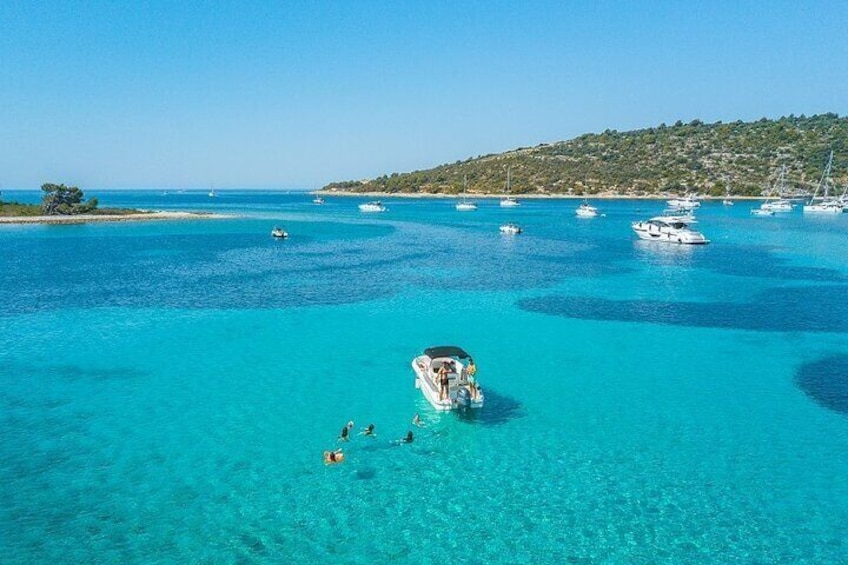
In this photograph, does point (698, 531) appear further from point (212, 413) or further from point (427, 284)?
point (427, 284)

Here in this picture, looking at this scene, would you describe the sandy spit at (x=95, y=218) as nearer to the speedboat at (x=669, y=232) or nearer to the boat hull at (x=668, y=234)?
the boat hull at (x=668, y=234)

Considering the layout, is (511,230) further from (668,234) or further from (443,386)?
(443,386)

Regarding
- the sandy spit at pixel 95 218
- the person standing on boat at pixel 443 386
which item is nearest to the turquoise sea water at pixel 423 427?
the person standing on boat at pixel 443 386

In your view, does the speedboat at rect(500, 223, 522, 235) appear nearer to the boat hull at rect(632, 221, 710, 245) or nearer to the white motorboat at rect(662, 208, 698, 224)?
the boat hull at rect(632, 221, 710, 245)

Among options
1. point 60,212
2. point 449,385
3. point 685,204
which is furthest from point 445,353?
point 685,204

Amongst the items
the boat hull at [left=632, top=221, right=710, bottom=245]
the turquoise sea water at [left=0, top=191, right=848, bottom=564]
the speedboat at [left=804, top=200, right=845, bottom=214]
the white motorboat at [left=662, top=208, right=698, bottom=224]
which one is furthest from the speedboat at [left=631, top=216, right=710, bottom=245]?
the speedboat at [left=804, top=200, right=845, bottom=214]

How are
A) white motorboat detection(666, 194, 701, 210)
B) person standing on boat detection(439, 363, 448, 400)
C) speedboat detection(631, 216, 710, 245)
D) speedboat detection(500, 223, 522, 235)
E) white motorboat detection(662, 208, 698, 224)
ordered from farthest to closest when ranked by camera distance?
white motorboat detection(666, 194, 701, 210), speedboat detection(500, 223, 522, 235), white motorboat detection(662, 208, 698, 224), speedboat detection(631, 216, 710, 245), person standing on boat detection(439, 363, 448, 400)

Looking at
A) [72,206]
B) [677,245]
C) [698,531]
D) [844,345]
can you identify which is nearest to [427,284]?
[844,345]
